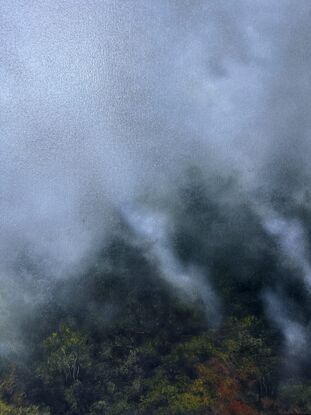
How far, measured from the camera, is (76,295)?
39312 mm

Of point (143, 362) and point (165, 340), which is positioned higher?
point (165, 340)

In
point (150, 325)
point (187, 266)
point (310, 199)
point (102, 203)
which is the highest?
point (310, 199)

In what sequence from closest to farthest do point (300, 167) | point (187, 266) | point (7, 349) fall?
1. point (7, 349)
2. point (187, 266)
3. point (300, 167)

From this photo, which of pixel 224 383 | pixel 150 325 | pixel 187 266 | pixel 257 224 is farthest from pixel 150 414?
pixel 257 224

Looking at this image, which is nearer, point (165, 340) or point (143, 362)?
point (143, 362)

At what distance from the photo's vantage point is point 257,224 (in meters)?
44.8

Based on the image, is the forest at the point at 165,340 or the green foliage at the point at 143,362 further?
the forest at the point at 165,340

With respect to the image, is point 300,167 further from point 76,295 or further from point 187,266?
point 76,295

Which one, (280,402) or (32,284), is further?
(32,284)

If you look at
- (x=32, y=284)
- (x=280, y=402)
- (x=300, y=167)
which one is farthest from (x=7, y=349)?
(x=300, y=167)

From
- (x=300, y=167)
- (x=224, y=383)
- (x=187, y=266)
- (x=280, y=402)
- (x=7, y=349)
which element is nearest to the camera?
(x=280, y=402)

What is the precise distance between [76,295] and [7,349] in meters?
7.80

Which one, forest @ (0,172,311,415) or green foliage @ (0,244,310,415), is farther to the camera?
forest @ (0,172,311,415)

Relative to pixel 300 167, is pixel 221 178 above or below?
below
